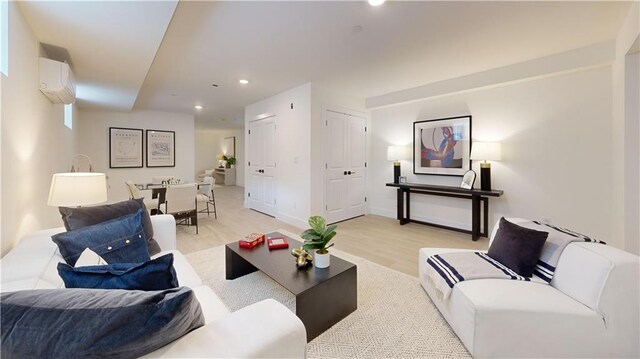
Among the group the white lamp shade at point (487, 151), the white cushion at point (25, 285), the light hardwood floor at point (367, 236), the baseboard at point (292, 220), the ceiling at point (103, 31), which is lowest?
the light hardwood floor at point (367, 236)

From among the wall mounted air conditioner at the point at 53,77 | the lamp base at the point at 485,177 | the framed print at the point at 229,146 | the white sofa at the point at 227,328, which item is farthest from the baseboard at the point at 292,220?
the framed print at the point at 229,146

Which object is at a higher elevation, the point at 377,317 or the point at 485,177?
the point at 485,177

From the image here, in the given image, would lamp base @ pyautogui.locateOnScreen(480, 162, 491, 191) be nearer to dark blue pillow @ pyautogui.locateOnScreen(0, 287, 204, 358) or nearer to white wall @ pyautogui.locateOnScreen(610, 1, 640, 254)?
white wall @ pyautogui.locateOnScreen(610, 1, 640, 254)

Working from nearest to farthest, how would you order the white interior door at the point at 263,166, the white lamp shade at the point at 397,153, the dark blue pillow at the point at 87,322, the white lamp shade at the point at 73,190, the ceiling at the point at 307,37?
the dark blue pillow at the point at 87,322 → the white lamp shade at the point at 73,190 → the ceiling at the point at 307,37 → the white lamp shade at the point at 397,153 → the white interior door at the point at 263,166

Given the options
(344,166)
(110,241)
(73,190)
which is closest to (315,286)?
(110,241)

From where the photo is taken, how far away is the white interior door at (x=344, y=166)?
454 centimetres

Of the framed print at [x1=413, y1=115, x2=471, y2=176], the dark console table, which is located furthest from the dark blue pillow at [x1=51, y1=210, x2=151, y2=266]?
the framed print at [x1=413, y1=115, x2=471, y2=176]

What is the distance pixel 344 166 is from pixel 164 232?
10.7 feet

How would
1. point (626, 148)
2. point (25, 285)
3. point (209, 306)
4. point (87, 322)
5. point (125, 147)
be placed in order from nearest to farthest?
point (87, 322) → point (25, 285) → point (209, 306) → point (626, 148) → point (125, 147)

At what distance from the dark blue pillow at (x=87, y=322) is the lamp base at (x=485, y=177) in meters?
4.02

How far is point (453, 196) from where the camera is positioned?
13.4 ft

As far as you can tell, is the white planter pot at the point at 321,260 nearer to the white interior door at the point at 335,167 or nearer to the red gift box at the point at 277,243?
the red gift box at the point at 277,243

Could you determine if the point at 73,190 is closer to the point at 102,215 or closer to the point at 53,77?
the point at 102,215

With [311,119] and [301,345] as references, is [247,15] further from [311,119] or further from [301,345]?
[301,345]
